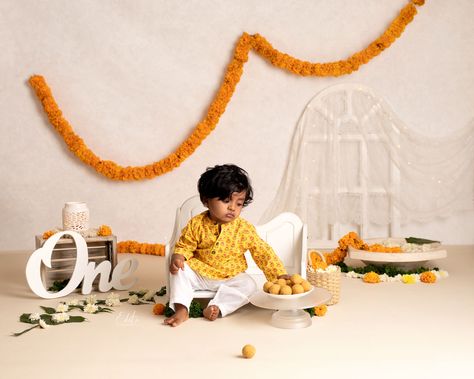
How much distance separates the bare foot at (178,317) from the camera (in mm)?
3736

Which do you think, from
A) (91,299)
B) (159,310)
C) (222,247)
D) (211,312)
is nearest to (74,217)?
(91,299)

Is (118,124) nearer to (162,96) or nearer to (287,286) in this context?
(162,96)

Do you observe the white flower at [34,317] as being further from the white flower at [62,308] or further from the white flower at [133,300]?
the white flower at [133,300]

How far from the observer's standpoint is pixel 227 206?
385 cm

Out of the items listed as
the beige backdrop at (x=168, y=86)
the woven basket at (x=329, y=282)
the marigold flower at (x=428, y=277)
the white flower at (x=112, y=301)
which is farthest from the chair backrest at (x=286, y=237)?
the beige backdrop at (x=168, y=86)

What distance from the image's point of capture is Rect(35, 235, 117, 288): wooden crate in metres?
4.82

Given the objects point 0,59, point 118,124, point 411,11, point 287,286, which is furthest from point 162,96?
point 287,286

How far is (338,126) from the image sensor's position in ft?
20.5

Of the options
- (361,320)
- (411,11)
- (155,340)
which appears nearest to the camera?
(155,340)

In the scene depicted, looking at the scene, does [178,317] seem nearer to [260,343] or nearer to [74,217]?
[260,343]

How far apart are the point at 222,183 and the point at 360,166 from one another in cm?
274

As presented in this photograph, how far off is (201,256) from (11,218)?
2.92m

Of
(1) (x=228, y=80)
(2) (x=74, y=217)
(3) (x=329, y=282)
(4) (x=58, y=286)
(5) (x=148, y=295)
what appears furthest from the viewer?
(1) (x=228, y=80)

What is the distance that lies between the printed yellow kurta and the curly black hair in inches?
8.1
